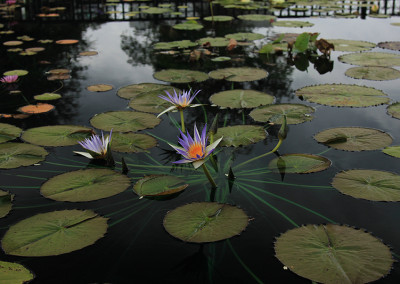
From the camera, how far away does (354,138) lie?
2605 mm

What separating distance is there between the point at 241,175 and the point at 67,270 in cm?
101

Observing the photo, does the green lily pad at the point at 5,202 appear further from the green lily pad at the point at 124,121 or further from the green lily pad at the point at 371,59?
the green lily pad at the point at 371,59

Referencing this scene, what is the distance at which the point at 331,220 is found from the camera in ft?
6.20

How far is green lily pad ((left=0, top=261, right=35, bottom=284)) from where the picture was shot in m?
1.52

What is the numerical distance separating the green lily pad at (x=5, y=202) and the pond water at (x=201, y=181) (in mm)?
29

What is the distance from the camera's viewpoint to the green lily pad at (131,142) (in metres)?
2.54

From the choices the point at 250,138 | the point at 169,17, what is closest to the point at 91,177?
the point at 250,138

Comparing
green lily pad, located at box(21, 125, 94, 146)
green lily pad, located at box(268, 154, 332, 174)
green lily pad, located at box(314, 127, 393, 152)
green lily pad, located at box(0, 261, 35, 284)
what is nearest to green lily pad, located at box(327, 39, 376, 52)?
green lily pad, located at box(314, 127, 393, 152)

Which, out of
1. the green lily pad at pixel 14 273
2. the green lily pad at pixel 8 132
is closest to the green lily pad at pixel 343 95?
the green lily pad at pixel 8 132

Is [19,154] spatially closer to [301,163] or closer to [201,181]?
[201,181]

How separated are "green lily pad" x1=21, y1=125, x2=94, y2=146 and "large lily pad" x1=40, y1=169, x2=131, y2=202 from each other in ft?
1.53

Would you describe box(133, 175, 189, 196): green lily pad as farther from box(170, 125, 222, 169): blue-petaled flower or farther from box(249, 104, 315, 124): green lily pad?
box(249, 104, 315, 124): green lily pad

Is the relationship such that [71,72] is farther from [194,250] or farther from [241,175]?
[194,250]

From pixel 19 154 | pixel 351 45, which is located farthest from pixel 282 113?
pixel 351 45
